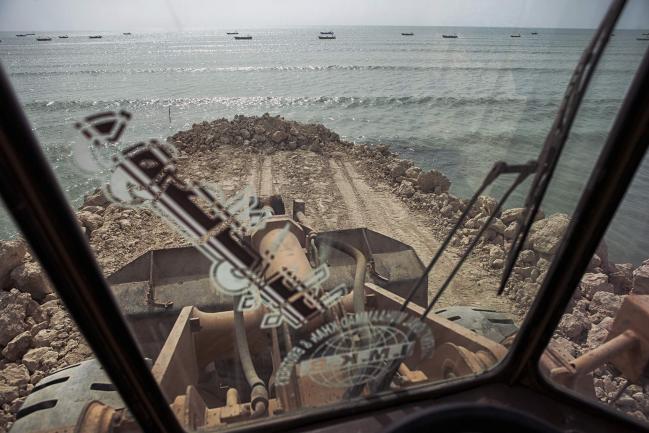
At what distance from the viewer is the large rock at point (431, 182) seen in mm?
7324

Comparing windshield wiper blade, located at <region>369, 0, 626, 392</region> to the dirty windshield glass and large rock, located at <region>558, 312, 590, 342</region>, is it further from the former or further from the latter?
large rock, located at <region>558, 312, 590, 342</region>

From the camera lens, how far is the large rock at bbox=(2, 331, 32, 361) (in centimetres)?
448

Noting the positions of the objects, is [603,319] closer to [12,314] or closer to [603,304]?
[603,304]

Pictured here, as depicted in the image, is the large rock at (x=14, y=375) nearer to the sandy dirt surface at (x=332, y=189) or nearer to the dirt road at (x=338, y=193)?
the sandy dirt surface at (x=332, y=189)

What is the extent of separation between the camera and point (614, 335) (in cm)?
226

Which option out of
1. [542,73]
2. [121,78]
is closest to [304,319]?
[542,73]

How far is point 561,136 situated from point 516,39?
0.81 metres

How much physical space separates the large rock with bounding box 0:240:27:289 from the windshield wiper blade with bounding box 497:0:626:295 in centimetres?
632

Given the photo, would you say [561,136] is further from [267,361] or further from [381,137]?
[381,137]

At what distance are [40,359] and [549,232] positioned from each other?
200 inches

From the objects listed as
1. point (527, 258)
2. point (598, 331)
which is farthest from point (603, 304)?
point (527, 258)

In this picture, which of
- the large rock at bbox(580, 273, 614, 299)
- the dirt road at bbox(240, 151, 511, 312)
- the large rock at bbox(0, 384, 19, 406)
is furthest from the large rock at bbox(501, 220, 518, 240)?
the large rock at bbox(0, 384, 19, 406)

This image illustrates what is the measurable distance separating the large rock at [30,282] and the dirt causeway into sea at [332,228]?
0.04ft

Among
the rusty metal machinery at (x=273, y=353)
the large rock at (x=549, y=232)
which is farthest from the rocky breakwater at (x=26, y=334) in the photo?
the large rock at (x=549, y=232)
